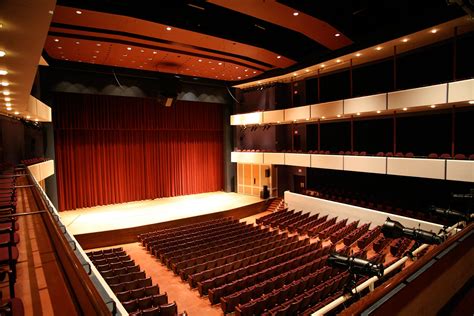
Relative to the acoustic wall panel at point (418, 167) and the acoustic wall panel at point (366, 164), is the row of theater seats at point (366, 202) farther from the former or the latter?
the acoustic wall panel at point (366, 164)

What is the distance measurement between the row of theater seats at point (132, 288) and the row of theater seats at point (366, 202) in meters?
8.34

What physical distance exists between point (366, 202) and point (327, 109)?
13.9 ft

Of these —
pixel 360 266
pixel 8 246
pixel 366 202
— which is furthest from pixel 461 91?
pixel 8 246

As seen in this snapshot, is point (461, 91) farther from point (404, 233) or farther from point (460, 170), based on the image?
point (404, 233)

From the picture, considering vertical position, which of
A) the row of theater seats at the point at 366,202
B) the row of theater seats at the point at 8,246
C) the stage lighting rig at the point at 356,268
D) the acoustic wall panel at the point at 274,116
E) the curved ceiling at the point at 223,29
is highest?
the curved ceiling at the point at 223,29

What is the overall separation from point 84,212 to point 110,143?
3.53 meters

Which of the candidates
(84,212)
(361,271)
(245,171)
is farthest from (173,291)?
(245,171)

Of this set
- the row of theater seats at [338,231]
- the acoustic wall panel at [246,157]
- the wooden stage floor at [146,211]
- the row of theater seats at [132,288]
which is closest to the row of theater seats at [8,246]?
the row of theater seats at [132,288]

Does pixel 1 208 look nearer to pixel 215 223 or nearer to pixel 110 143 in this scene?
pixel 215 223

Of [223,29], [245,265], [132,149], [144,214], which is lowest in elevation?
[245,265]

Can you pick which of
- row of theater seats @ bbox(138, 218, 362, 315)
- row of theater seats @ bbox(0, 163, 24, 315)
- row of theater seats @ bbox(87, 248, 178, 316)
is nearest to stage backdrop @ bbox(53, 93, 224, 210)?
row of theater seats @ bbox(138, 218, 362, 315)

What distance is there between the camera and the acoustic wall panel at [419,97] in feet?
28.7

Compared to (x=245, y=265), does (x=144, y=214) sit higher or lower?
higher

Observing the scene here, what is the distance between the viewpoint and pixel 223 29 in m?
9.55
